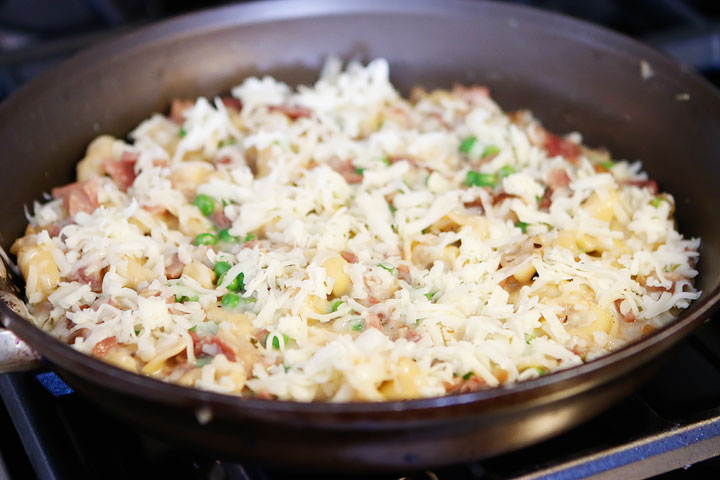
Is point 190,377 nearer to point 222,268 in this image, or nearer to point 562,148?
point 222,268

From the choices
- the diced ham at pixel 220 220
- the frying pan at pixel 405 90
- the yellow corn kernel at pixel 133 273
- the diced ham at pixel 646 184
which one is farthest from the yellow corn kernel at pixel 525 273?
the yellow corn kernel at pixel 133 273

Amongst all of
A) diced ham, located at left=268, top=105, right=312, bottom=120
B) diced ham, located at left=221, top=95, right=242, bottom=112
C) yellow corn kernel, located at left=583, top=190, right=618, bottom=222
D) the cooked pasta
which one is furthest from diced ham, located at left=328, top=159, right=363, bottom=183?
yellow corn kernel, located at left=583, top=190, right=618, bottom=222

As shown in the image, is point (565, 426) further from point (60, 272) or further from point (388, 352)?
point (60, 272)

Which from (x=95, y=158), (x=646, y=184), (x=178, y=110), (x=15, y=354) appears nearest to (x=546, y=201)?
(x=646, y=184)

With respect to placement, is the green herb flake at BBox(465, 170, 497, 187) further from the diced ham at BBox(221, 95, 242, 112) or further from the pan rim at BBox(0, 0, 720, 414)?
the diced ham at BBox(221, 95, 242, 112)

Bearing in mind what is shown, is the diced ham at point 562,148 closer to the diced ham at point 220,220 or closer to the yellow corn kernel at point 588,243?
the yellow corn kernel at point 588,243

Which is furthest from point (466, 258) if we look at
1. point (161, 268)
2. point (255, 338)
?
point (161, 268)
